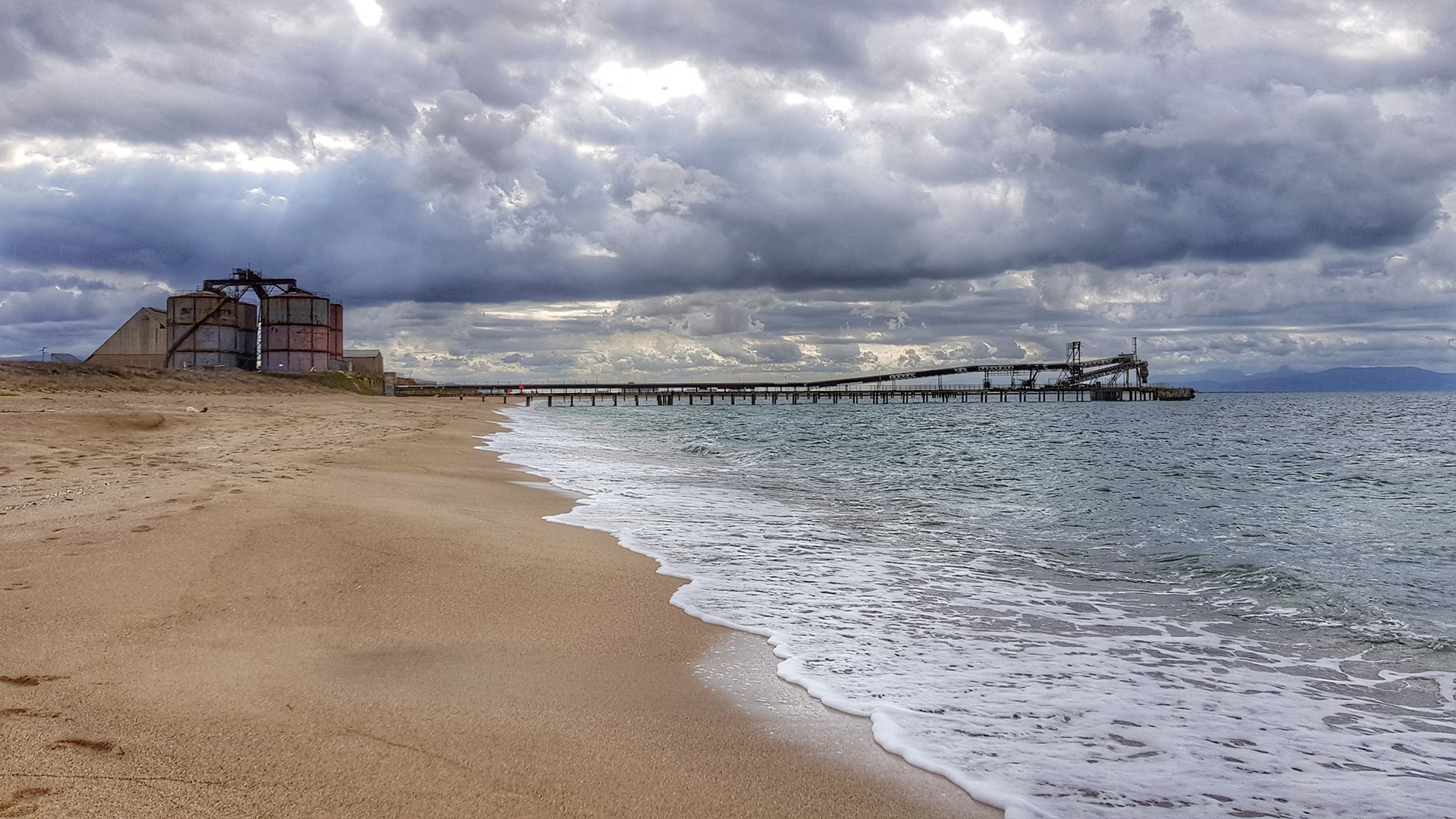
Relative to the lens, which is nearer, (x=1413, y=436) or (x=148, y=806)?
(x=148, y=806)

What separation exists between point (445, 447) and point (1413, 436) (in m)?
43.8

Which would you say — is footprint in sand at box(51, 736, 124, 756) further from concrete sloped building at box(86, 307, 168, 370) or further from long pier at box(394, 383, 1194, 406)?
long pier at box(394, 383, 1194, 406)

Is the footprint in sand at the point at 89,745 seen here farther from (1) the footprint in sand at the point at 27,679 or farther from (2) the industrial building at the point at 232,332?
(2) the industrial building at the point at 232,332

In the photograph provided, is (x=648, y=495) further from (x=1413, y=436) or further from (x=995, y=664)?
(x=1413, y=436)

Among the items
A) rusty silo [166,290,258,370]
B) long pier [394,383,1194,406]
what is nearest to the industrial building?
rusty silo [166,290,258,370]

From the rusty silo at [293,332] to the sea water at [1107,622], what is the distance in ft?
207

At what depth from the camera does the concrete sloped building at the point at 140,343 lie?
224 ft

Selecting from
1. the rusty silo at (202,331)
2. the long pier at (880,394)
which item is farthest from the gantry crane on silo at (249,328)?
the long pier at (880,394)

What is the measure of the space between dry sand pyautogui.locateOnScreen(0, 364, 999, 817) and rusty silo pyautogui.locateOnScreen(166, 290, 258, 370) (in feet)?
230

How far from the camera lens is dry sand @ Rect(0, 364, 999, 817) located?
2988 mm

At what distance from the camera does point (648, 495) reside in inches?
547

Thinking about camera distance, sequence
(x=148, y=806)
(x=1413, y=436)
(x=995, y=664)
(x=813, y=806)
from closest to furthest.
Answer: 1. (x=148, y=806)
2. (x=813, y=806)
3. (x=995, y=664)
4. (x=1413, y=436)

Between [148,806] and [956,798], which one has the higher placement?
[148,806]

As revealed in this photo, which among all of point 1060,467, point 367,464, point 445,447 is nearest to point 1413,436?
point 1060,467
